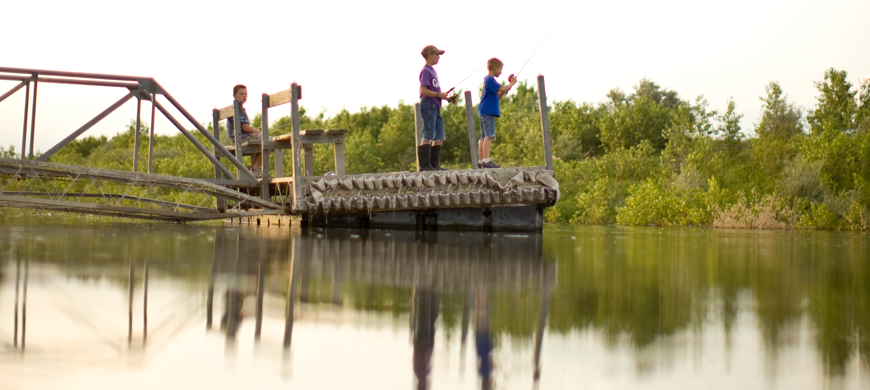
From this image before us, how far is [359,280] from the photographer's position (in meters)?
4.21

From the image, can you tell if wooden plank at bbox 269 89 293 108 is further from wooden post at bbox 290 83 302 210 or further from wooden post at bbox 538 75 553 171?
wooden post at bbox 538 75 553 171

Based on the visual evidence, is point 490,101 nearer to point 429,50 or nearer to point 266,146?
point 429,50

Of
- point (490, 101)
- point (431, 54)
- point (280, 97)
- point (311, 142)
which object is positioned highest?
point (431, 54)

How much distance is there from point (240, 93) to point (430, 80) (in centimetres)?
369

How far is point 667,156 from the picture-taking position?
30.2m

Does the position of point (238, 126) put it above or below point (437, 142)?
above

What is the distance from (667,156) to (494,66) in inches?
852

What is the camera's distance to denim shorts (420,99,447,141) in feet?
33.3

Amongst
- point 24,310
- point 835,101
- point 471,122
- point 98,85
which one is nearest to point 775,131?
point 835,101

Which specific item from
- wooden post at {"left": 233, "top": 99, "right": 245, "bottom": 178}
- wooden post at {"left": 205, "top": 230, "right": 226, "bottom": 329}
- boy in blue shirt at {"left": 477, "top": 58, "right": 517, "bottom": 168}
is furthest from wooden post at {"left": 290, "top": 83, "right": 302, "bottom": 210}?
wooden post at {"left": 205, "top": 230, "right": 226, "bottom": 329}

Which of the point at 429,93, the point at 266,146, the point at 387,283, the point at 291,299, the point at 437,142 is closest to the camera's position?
the point at 291,299

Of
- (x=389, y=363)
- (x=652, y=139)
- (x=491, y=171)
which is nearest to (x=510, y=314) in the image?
(x=389, y=363)

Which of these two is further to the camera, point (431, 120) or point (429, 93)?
point (431, 120)

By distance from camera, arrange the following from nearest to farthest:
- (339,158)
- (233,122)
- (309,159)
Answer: (339,158) → (309,159) → (233,122)
